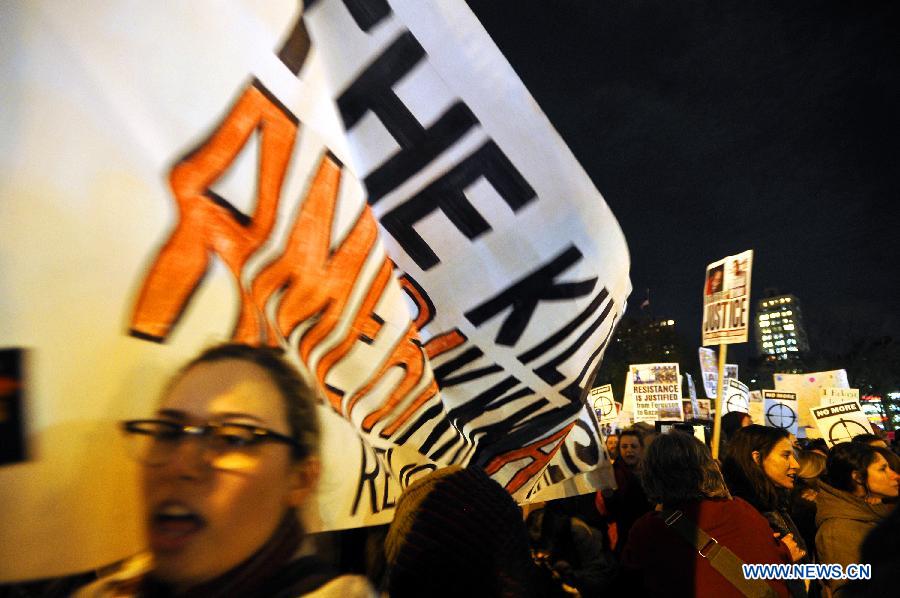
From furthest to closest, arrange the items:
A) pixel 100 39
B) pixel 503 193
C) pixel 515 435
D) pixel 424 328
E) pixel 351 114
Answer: pixel 515 435, pixel 424 328, pixel 503 193, pixel 351 114, pixel 100 39

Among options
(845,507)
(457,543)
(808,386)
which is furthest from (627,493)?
(808,386)

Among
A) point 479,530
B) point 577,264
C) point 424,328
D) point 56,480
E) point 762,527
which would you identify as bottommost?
point 762,527

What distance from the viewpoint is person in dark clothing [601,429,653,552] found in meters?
3.79

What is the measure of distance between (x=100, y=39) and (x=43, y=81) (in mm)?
139

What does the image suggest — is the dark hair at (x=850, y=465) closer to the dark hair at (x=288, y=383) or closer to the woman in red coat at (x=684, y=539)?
the woman in red coat at (x=684, y=539)

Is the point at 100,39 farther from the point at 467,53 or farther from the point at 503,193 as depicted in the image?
the point at 503,193

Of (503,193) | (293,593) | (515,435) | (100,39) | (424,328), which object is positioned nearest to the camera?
(293,593)

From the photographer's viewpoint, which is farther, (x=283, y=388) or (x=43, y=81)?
(x=283, y=388)

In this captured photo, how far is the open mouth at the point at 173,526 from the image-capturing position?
850 mm

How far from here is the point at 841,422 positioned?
7.16m

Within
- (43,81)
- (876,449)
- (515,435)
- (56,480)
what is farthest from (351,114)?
(876,449)

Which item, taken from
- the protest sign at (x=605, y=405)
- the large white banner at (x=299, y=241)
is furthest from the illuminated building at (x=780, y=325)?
the large white banner at (x=299, y=241)

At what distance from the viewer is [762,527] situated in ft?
6.78

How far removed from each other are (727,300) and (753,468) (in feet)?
8.40
